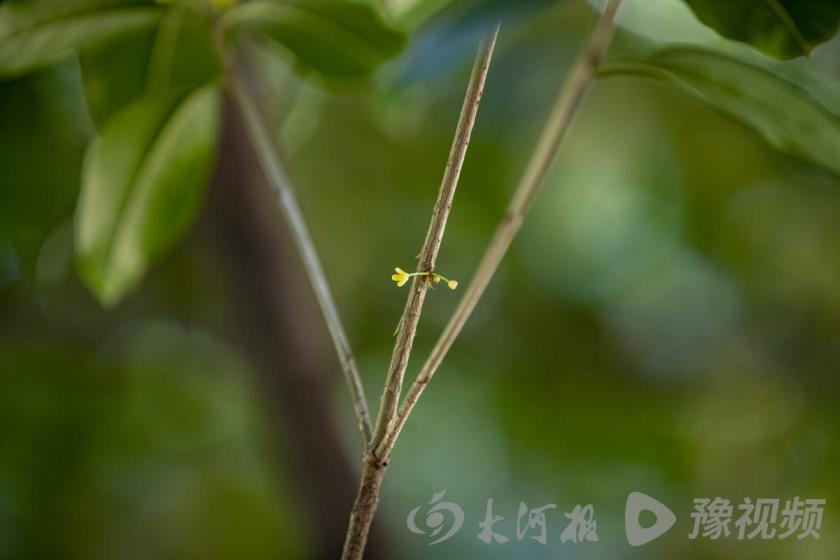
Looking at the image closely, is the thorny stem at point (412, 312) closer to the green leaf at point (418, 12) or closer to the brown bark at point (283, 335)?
the green leaf at point (418, 12)

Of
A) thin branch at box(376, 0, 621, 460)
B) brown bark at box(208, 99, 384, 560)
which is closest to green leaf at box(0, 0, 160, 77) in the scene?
thin branch at box(376, 0, 621, 460)

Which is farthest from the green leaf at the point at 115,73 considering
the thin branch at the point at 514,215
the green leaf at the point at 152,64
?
the thin branch at the point at 514,215

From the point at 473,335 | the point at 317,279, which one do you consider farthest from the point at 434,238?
the point at 473,335

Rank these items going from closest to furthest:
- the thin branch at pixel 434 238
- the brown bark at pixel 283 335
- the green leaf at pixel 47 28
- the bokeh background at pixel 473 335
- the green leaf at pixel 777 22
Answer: the thin branch at pixel 434 238 → the green leaf at pixel 777 22 → the green leaf at pixel 47 28 → the brown bark at pixel 283 335 → the bokeh background at pixel 473 335

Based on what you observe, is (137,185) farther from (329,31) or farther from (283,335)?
(283,335)

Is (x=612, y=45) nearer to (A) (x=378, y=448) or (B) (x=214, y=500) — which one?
(A) (x=378, y=448)
